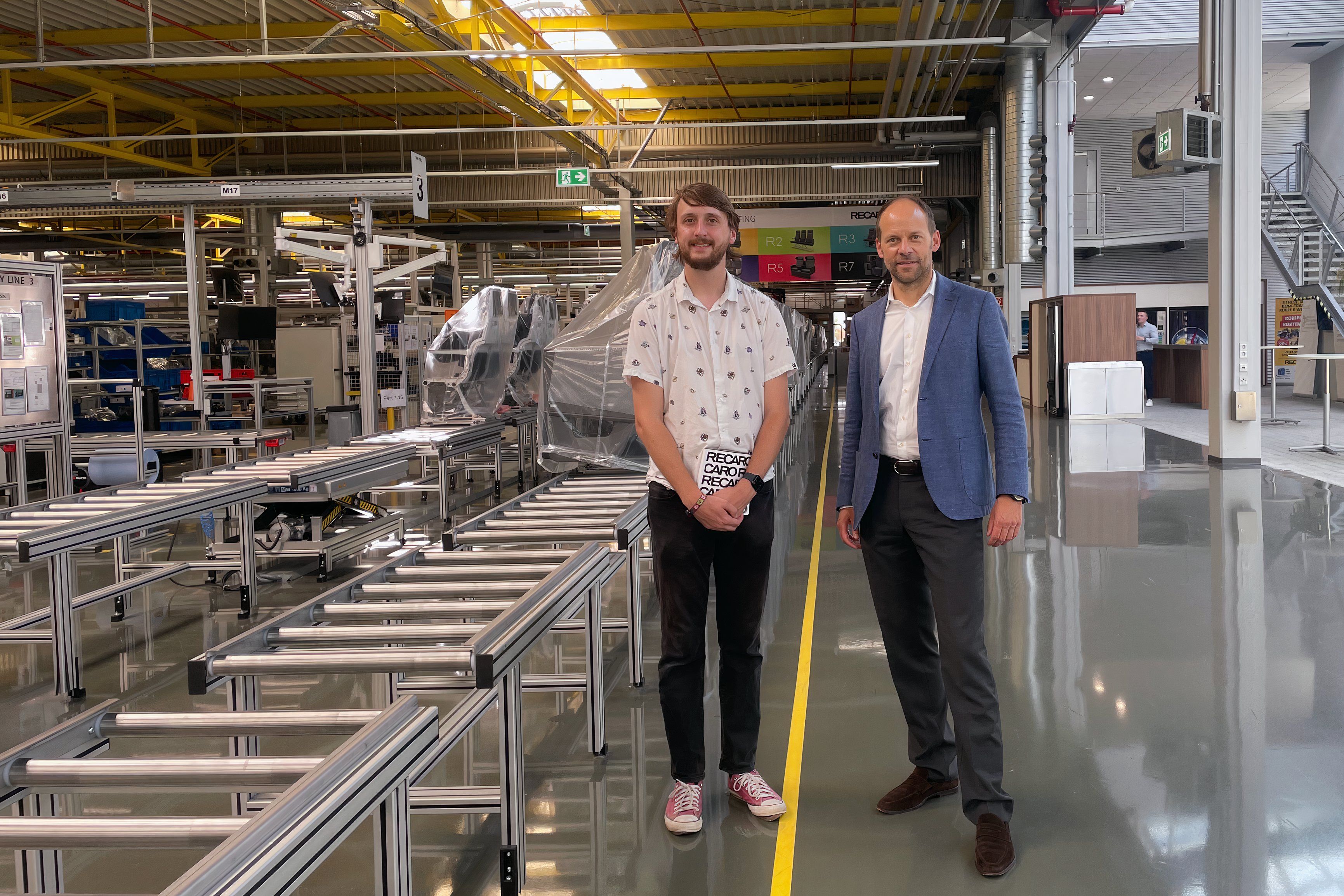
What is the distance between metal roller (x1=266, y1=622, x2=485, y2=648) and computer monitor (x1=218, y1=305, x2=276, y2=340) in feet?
27.7

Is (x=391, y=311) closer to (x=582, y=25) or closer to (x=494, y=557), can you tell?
(x=582, y=25)

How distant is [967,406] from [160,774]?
1.85 metres

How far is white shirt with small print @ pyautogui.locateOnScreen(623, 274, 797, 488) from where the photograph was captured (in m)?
2.53

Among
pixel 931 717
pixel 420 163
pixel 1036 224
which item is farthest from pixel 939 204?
pixel 931 717

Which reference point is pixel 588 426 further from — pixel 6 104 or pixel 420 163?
pixel 6 104

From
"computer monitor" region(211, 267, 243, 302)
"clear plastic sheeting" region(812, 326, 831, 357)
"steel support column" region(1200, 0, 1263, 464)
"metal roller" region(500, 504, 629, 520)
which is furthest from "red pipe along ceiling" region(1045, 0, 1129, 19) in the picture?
"clear plastic sheeting" region(812, 326, 831, 357)

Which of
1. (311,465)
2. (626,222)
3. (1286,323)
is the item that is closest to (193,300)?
(311,465)

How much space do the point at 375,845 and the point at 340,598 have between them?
1.11 meters

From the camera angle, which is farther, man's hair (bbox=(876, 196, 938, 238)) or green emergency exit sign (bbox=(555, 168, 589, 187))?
green emergency exit sign (bbox=(555, 168, 589, 187))

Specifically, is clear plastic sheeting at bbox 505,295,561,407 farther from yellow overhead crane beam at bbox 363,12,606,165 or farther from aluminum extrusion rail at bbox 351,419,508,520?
yellow overhead crane beam at bbox 363,12,606,165

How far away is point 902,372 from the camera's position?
2.53 metres

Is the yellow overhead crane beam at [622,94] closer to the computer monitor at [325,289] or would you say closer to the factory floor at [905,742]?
the computer monitor at [325,289]

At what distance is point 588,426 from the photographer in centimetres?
618

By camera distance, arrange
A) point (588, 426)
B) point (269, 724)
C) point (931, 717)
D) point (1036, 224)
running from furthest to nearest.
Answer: point (1036, 224), point (588, 426), point (931, 717), point (269, 724)
